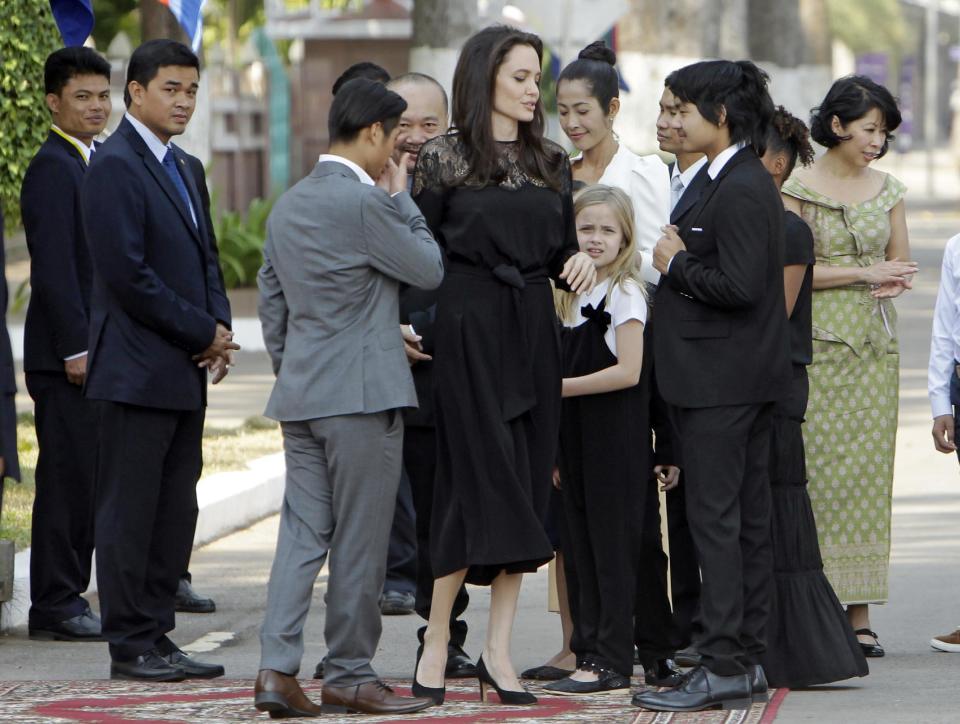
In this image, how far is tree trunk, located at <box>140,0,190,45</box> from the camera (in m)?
12.1

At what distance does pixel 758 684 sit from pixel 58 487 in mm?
2848

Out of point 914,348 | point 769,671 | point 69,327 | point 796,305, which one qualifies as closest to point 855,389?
point 796,305

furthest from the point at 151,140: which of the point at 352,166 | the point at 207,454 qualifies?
the point at 207,454

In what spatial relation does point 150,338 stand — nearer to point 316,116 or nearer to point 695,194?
point 695,194

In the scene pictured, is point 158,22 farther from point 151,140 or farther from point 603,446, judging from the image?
point 603,446

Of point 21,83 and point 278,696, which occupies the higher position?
point 21,83

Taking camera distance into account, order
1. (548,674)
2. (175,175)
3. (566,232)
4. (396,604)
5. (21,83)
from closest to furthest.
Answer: (566,232)
(548,674)
(175,175)
(396,604)
(21,83)

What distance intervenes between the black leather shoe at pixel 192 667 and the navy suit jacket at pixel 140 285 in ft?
2.78

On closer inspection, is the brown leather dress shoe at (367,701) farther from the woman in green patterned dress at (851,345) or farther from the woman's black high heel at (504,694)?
the woman in green patterned dress at (851,345)

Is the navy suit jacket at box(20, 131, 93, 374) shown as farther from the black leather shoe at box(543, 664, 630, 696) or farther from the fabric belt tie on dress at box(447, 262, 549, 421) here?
the black leather shoe at box(543, 664, 630, 696)

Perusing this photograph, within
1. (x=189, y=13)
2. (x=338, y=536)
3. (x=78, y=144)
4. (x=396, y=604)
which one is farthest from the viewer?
(x=189, y=13)

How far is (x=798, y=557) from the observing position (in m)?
6.29

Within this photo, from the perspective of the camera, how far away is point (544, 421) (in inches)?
236

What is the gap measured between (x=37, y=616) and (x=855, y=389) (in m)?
3.15
